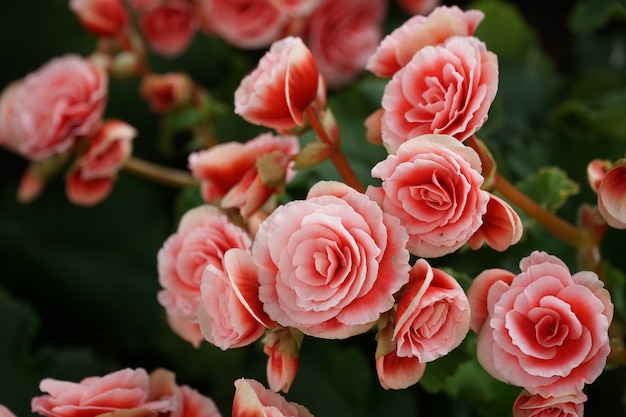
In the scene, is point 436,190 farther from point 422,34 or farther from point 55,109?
point 55,109

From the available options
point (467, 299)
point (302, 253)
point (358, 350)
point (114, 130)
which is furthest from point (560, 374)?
point (114, 130)

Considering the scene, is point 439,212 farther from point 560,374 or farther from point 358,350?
point 358,350

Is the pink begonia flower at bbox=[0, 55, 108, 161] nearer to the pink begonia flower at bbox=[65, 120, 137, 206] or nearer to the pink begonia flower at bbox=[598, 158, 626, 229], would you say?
the pink begonia flower at bbox=[65, 120, 137, 206]

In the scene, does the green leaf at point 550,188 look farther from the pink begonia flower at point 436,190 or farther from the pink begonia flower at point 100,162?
the pink begonia flower at point 100,162

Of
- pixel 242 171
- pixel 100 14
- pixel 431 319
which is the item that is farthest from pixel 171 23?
pixel 431 319

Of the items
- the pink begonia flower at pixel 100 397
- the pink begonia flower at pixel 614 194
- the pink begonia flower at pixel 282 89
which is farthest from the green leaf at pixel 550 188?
the pink begonia flower at pixel 100 397

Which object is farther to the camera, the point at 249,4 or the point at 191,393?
the point at 249,4
